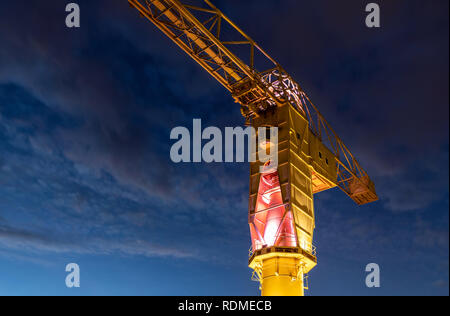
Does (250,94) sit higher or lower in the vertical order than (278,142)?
higher

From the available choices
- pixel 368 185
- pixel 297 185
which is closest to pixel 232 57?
pixel 297 185

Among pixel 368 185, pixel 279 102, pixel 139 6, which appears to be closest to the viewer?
pixel 139 6

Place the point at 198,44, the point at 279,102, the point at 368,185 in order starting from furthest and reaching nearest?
1. the point at 368,185
2. the point at 279,102
3. the point at 198,44

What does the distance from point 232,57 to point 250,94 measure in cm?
399

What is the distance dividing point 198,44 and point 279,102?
307 inches

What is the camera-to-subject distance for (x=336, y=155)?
41.3m
